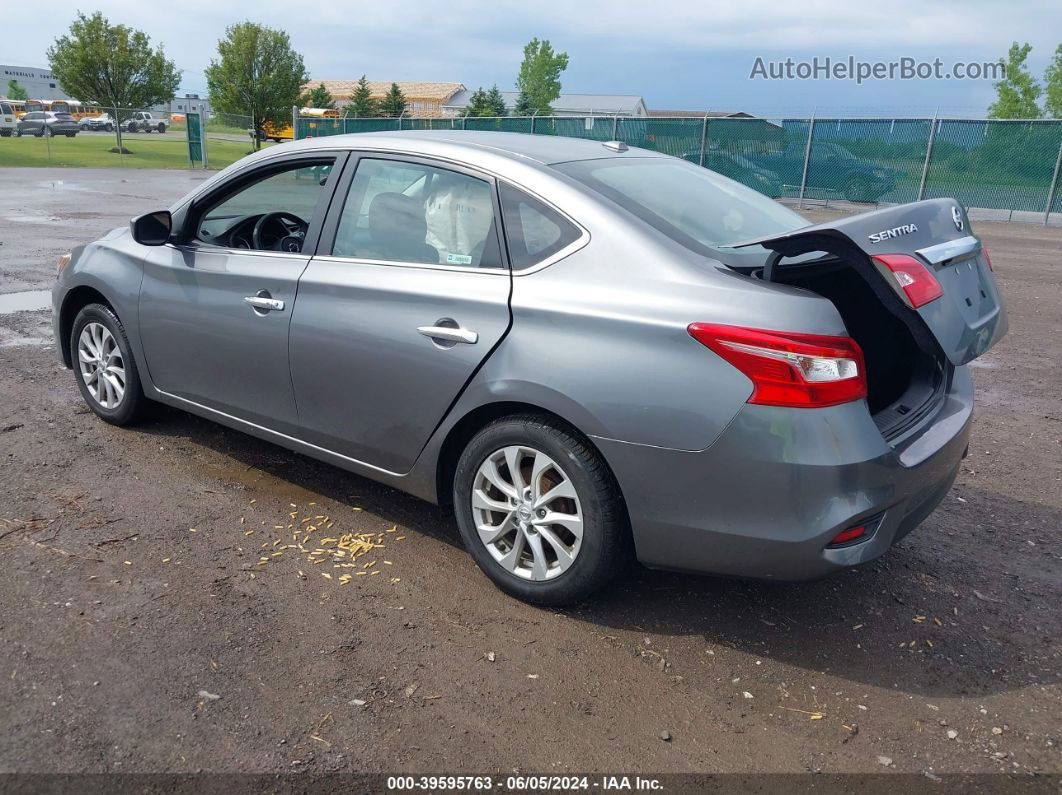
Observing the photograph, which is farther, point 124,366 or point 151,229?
point 124,366

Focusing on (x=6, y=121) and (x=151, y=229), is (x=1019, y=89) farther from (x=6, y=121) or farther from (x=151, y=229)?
(x=6, y=121)

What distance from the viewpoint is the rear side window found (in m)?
3.31

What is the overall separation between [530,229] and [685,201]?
0.73m

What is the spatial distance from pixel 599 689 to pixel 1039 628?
1.76 m

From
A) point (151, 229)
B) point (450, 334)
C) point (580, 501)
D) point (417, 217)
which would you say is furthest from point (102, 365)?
point (580, 501)

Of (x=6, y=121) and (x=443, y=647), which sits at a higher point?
(x=6, y=121)

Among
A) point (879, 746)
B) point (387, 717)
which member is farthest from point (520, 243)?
point (879, 746)

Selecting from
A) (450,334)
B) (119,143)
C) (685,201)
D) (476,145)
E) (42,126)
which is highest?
(476,145)

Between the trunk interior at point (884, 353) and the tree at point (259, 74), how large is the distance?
51585 millimetres

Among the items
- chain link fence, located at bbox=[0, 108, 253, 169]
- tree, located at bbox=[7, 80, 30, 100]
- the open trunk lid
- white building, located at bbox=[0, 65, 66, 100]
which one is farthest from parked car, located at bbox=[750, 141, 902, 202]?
white building, located at bbox=[0, 65, 66, 100]

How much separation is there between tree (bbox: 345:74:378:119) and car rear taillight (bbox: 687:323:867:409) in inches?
1877

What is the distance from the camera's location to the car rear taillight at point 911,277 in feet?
9.35

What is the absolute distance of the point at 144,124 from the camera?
55.3 metres

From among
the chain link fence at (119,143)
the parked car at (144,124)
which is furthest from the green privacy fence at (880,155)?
the parked car at (144,124)
